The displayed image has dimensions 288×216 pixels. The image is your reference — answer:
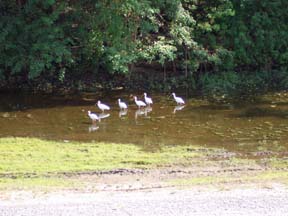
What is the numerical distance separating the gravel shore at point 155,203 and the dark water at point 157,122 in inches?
166

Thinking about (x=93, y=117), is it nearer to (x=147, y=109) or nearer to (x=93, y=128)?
(x=93, y=128)

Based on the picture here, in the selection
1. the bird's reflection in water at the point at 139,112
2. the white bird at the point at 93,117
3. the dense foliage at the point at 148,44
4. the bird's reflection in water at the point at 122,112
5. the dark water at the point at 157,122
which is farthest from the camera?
the dense foliage at the point at 148,44

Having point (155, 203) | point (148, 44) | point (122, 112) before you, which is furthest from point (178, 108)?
point (155, 203)

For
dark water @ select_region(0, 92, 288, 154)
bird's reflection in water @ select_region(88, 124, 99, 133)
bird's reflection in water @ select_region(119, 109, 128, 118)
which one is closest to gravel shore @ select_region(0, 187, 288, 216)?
dark water @ select_region(0, 92, 288, 154)

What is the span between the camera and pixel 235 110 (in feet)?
62.0

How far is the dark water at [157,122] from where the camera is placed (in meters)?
15.1

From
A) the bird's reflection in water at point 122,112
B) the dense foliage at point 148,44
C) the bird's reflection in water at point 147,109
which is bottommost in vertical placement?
the bird's reflection in water at point 122,112

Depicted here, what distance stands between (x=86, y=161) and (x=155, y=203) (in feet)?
12.9

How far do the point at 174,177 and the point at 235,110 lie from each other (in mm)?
7597

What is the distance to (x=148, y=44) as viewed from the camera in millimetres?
21562

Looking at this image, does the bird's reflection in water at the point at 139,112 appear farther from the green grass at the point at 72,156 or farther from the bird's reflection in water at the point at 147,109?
the green grass at the point at 72,156

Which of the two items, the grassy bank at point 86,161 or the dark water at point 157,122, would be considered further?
the dark water at point 157,122

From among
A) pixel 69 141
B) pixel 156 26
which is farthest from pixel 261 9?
pixel 69 141

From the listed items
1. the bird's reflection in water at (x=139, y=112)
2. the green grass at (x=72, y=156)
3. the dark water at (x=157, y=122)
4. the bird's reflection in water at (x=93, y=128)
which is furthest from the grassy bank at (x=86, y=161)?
the bird's reflection in water at (x=139, y=112)
